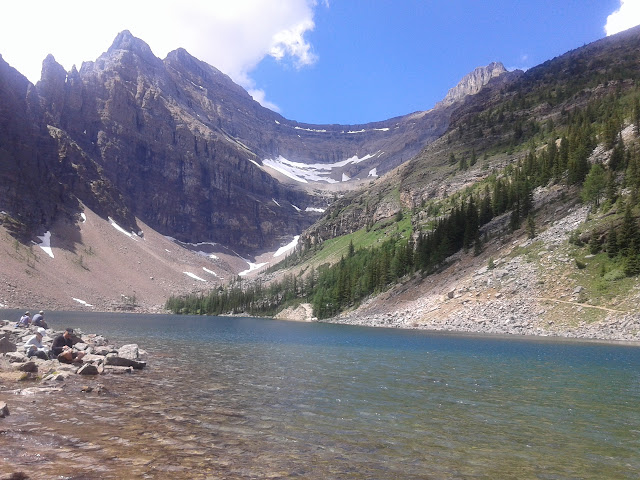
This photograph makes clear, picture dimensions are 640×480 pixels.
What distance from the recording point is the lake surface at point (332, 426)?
999 cm

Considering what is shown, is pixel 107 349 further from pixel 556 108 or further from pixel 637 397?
pixel 556 108

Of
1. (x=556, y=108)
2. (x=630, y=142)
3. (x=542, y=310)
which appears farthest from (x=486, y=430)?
(x=556, y=108)

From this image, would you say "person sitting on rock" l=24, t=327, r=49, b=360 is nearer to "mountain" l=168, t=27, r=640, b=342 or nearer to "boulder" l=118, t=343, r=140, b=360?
"boulder" l=118, t=343, r=140, b=360

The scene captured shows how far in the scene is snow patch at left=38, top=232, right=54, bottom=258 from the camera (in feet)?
608

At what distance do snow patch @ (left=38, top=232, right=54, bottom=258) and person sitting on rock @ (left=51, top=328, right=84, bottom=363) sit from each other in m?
189

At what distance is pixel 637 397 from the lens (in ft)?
64.7

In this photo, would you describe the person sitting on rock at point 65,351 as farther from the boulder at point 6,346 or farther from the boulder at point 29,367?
the boulder at point 29,367

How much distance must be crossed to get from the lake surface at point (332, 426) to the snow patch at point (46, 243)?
7640 inches

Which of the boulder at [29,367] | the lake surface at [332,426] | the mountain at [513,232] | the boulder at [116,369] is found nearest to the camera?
the lake surface at [332,426]

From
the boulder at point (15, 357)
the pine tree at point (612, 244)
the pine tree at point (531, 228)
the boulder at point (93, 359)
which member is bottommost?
the boulder at point (93, 359)

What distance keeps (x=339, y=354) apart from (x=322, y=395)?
17.3 meters

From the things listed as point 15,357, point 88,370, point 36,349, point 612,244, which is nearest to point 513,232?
point 612,244

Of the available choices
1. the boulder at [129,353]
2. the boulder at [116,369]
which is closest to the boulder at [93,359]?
the boulder at [116,369]

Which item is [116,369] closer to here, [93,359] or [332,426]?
[93,359]
